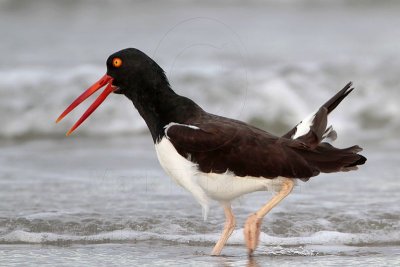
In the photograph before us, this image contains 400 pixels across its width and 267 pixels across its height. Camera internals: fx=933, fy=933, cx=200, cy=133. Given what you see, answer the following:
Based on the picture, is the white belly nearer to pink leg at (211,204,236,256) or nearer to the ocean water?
pink leg at (211,204,236,256)

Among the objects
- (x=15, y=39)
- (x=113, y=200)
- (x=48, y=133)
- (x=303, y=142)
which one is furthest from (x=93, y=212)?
(x=15, y=39)

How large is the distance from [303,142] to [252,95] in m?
6.71

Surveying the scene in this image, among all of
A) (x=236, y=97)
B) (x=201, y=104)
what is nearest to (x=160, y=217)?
(x=201, y=104)

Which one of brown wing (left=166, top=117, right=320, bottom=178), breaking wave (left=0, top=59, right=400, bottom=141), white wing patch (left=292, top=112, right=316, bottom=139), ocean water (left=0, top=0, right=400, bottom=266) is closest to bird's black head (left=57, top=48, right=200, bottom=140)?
brown wing (left=166, top=117, right=320, bottom=178)

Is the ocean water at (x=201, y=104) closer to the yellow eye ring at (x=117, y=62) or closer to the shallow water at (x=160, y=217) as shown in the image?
the shallow water at (x=160, y=217)

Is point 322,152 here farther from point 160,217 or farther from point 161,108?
point 160,217

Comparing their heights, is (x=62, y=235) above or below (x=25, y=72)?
below

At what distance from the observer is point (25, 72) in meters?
13.6

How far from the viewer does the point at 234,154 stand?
6.15m

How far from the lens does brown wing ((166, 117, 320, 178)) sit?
20.1ft

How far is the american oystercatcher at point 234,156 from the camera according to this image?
6.13 meters

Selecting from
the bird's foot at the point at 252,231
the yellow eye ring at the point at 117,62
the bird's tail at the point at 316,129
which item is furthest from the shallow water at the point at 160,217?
the yellow eye ring at the point at 117,62

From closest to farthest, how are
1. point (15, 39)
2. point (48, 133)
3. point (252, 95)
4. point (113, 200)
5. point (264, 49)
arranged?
point (113, 200), point (48, 133), point (252, 95), point (264, 49), point (15, 39)

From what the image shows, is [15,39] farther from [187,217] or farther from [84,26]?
[187,217]
